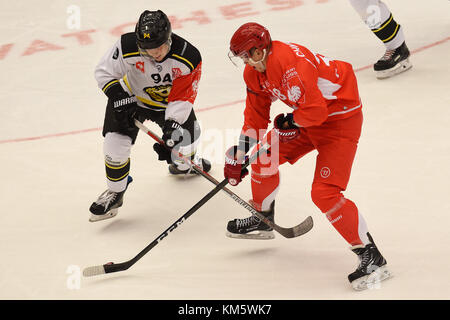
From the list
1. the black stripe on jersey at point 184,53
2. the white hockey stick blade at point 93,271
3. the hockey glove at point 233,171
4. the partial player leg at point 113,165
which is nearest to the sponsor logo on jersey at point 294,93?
the hockey glove at point 233,171

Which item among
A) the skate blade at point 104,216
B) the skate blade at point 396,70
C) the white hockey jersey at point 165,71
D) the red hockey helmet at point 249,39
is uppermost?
the red hockey helmet at point 249,39

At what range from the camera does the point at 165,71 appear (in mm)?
3453

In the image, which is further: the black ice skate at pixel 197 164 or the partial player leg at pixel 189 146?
the black ice skate at pixel 197 164

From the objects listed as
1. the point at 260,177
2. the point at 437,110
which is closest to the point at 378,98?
the point at 437,110

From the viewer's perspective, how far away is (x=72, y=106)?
5.06 meters

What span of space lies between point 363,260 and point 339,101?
0.70 meters

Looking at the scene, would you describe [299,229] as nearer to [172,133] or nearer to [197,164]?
[172,133]

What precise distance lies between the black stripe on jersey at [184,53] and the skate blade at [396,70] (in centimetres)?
205

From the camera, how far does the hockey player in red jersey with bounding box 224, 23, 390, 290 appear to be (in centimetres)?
280

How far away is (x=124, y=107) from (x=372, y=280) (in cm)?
147

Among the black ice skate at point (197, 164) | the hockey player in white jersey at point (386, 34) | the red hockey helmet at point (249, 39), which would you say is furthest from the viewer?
the hockey player in white jersey at point (386, 34)

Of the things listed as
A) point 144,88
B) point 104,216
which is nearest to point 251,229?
point 104,216

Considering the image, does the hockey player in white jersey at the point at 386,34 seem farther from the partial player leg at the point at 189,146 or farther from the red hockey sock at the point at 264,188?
the red hockey sock at the point at 264,188

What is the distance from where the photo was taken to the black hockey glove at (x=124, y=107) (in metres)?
3.40
